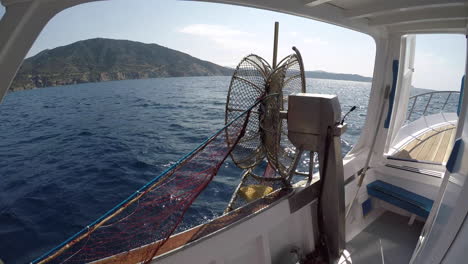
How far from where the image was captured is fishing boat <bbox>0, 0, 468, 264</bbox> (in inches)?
52.8

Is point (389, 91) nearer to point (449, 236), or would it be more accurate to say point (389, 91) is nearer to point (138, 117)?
point (449, 236)

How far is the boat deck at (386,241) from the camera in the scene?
2.59 metres

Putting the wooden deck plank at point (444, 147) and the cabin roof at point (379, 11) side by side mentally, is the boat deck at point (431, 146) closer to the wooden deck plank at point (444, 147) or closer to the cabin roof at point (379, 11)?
the wooden deck plank at point (444, 147)

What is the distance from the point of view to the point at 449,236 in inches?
25.8

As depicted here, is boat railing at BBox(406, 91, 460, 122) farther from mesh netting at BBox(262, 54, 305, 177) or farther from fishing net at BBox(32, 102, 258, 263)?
fishing net at BBox(32, 102, 258, 263)

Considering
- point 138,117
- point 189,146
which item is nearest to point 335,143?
point 189,146

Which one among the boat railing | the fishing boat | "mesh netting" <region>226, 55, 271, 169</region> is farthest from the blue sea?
the boat railing

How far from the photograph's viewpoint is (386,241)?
2854mm

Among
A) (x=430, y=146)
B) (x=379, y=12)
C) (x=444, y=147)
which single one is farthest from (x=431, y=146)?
(x=379, y=12)

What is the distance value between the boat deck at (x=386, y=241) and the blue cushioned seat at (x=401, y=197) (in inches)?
10.2

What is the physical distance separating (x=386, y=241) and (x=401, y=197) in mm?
615

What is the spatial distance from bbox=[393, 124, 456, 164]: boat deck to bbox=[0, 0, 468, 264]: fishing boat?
0.05m

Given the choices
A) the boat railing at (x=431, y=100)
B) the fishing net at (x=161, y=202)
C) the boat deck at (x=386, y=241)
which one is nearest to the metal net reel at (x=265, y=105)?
the fishing net at (x=161, y=202)

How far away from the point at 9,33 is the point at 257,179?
2.28 m
